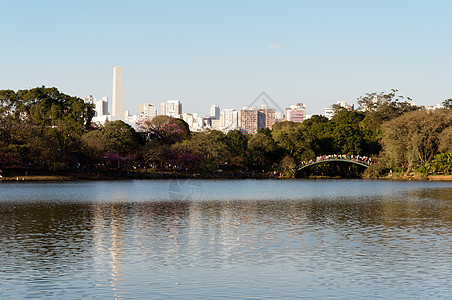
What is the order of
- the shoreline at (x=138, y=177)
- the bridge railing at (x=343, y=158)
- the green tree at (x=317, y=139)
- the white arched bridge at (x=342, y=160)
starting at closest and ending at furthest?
the shoreline at (x=138, y=177), the white arched bridge at (x=342, y=160), the bridge railing at (x=343, y=158), the green tree at (x=317, y=139)

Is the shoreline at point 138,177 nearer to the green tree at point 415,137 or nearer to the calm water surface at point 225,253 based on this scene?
the green tree at point 415,137

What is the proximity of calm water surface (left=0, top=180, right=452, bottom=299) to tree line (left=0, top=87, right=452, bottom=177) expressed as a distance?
4762 centimetres

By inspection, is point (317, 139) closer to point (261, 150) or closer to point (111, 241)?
point (261, 150)

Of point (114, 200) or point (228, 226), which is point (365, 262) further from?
point (114, 200)

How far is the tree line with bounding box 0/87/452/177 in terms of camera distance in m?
86.9

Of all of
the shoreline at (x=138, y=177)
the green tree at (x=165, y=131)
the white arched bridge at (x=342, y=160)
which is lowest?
the shoreline at (x=138, y=177)

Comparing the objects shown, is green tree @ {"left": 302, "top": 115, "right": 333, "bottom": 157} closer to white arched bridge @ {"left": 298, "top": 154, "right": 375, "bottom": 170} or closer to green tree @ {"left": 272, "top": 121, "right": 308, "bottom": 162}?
green tree @ {"left": 272, "top": 121, "right": 308, "bottom": 162}

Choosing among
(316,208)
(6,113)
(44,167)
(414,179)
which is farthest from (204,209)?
(6,113)

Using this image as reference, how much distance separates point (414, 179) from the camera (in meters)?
93.9

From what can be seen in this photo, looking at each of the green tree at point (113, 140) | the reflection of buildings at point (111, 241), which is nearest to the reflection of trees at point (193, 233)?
the reflection of buildings at point (111, 241)

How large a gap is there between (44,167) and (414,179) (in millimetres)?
56277

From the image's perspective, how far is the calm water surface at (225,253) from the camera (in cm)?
1645

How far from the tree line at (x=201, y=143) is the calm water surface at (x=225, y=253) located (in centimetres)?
4762

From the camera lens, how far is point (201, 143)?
106 meters
